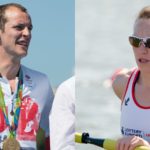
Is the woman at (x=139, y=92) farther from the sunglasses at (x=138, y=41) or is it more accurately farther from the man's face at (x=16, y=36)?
the man's face at (x=16, y=36)

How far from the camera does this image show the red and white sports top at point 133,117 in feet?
7.32

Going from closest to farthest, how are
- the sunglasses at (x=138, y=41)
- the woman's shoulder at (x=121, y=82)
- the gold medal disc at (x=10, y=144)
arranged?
the gold medal disc at (x=10, y=144)
the sunglasses at (x=138, y=41)
the woman's shoulder at (x=121, y=82)

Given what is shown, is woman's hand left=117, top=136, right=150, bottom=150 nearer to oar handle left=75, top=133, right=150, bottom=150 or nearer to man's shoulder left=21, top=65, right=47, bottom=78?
oar handle left=75, top=133, right=150, bottom=150

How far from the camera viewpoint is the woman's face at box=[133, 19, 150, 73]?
224 centimetres

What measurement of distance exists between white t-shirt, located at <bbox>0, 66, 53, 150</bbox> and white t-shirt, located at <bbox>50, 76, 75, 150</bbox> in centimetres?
3

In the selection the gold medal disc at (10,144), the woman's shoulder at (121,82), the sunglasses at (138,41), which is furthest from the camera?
the woman's shoulder at (121,82)

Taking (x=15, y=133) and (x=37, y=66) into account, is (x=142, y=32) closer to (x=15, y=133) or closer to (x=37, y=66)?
(x=37, y=66)

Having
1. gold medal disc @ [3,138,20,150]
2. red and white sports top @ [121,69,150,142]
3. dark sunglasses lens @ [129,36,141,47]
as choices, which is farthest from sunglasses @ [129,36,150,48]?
gold medal disc @ [3,138,20,150]

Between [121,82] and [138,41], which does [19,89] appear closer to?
[138,41]

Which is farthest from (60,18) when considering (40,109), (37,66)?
(40,109)

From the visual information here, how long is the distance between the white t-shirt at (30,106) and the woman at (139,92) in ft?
1.61

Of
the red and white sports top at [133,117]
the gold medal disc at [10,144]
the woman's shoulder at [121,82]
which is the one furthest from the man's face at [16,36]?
the woman's shoulder at [121,82]

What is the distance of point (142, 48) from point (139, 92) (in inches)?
9.9

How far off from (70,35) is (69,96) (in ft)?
0.82
